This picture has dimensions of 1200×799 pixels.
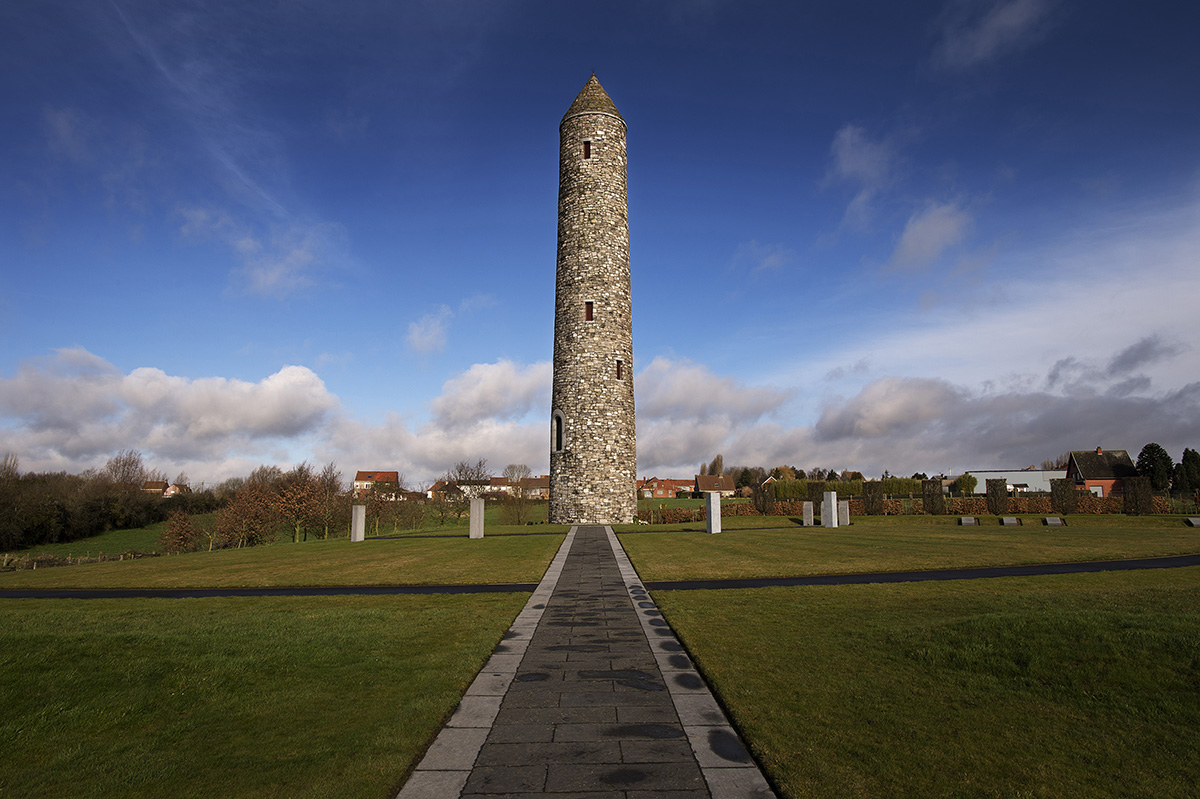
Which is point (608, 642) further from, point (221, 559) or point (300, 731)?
point (221, 559)

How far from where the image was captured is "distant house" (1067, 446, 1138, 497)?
68938 millimetres

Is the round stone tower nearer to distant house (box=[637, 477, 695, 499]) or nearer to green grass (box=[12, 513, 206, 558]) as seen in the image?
green grass (box=[12, 513, 206, 558])

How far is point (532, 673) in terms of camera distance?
6.44 meters

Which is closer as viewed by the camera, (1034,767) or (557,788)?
(557,788)

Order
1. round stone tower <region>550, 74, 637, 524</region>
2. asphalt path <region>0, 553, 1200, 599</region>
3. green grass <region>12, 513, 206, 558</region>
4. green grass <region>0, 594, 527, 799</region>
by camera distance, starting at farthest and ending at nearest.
→ 1. green grass <region>12, 513, 206, 558</region>
2. round stone tower <region>550, 74, 637, 524</region>
3. asphalt path <region>0, 553, 1200, 599</region>
4. green grass <region>0, 594, 527, 799</region>

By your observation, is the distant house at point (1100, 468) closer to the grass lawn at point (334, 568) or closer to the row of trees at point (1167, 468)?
the row of trees at point (1167, 468)

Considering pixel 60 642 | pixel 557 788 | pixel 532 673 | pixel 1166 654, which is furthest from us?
pixel 60 642

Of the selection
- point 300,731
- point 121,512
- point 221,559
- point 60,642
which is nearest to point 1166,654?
point 300,731

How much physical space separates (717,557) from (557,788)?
1310 centimetres

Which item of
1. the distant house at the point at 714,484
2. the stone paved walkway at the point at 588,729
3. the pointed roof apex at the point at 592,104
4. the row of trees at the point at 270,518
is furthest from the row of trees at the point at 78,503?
the distant house at the point at 714,484

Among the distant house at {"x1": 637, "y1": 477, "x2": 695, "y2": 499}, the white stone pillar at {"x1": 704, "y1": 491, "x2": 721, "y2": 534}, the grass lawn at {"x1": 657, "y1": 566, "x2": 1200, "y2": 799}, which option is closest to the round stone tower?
the white stone pillar at {"x1": 704, "y1": 491, "x2": 721, "y2": 534}

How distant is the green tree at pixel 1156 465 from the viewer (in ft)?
208

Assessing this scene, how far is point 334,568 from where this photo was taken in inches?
620

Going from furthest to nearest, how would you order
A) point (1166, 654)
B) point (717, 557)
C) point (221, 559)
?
1. point (221, 559)
2. point (717, 557)
3. point (1166, 654)
